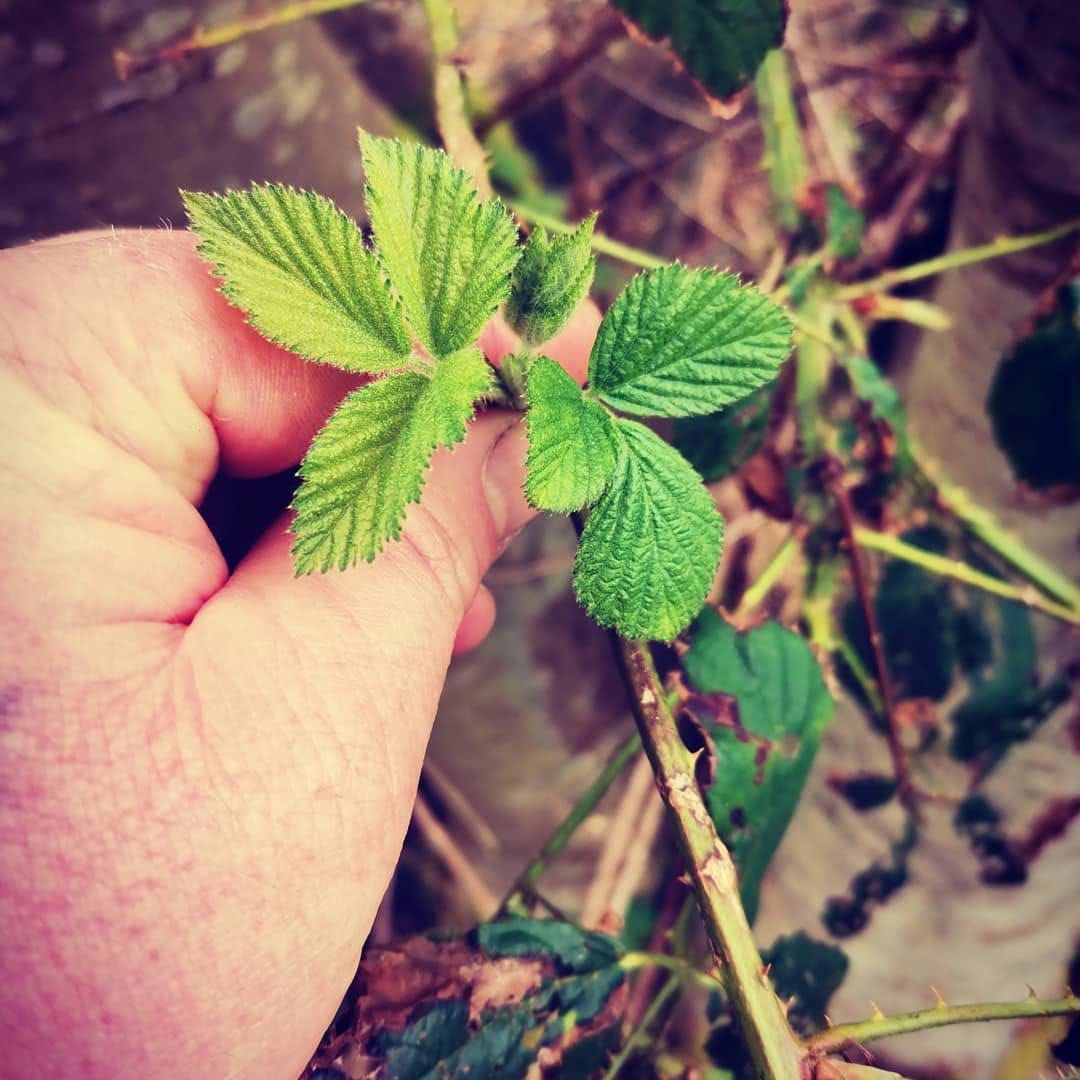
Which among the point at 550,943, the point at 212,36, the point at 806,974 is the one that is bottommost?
the point at 806,974

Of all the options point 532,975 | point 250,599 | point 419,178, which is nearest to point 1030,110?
point 419,178

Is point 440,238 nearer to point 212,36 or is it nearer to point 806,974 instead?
point 212,36

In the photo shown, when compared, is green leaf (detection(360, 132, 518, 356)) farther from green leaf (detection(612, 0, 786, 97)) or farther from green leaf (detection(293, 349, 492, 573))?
green leaf (detection(612, 0, 786, 97))

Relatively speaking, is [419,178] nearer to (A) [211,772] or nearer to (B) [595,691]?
(A) [211,772]

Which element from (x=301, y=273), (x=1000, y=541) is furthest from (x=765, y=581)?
(x=301, y=273)

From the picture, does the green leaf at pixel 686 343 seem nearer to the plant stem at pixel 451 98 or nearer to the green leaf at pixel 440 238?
the green leaf at pixel 440 238
